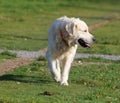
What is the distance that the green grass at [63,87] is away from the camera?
→ 34.0 ft

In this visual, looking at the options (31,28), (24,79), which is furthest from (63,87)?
(31,28)

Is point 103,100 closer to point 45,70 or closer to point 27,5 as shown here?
point 45,70

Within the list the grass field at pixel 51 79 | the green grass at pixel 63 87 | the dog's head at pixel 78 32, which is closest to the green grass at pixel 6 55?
the grass field at pixel 51 79

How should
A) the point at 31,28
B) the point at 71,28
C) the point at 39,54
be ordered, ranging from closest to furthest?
the point at 71,28
the point at 39,54
the point at 31,28

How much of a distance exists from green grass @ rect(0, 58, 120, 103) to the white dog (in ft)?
0.90

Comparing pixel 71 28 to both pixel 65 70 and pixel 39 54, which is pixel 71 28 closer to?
pixel 65 70

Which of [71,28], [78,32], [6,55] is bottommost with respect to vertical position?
[6,55]

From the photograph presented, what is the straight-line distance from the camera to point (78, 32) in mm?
12461

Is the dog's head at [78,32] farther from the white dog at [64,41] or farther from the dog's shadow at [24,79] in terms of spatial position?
the dog's shadow at [24,79]

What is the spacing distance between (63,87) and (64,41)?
1073 mm

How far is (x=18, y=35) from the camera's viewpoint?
22922 millimetres

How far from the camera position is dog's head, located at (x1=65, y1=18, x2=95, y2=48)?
1230 centimetres

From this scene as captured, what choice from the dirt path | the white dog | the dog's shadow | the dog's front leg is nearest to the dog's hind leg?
the white dog

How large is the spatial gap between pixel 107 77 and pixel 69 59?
3.65 feet
